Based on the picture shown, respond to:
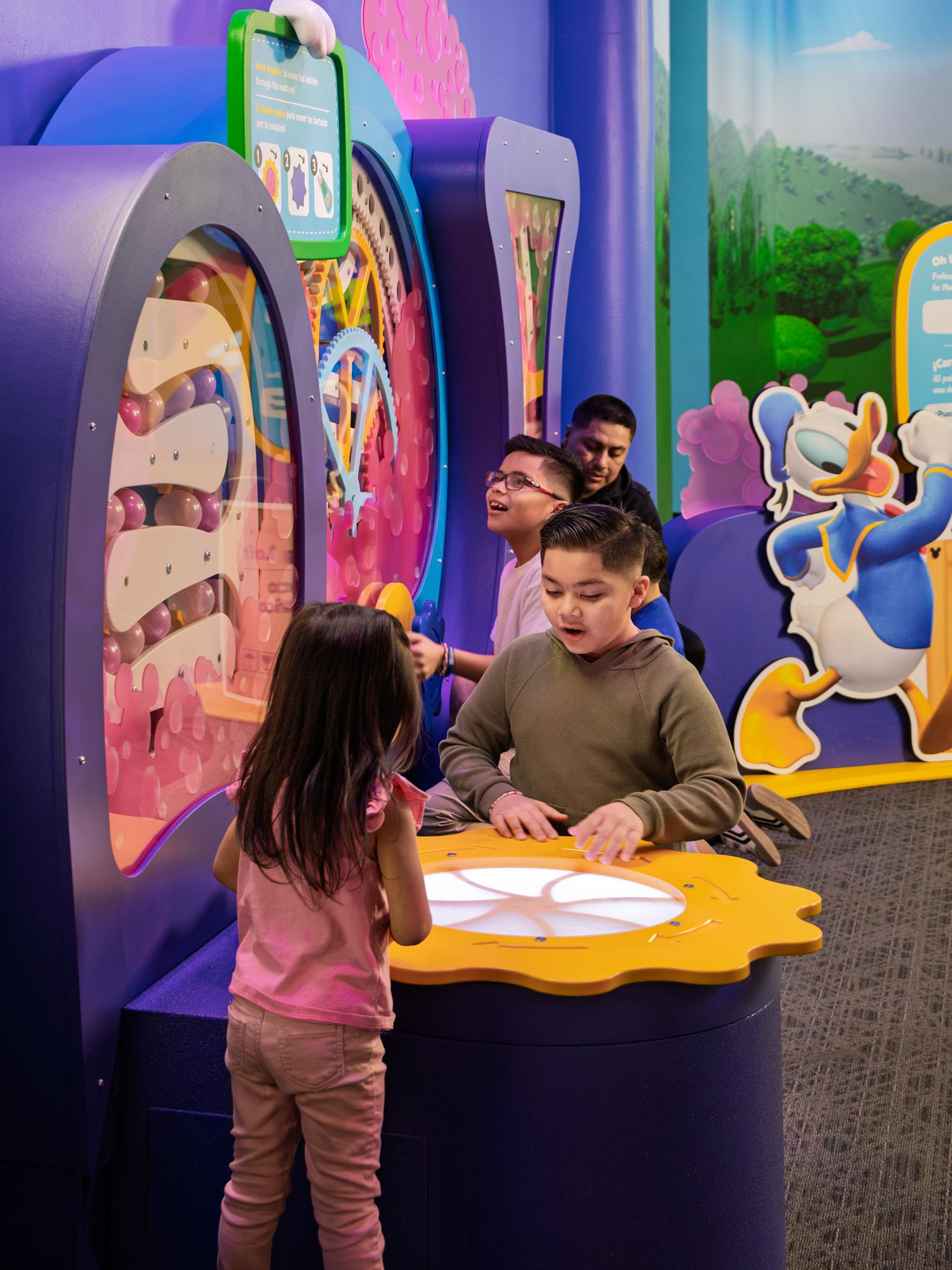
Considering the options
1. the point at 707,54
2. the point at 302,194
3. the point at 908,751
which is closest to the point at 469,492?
the point at 302,194

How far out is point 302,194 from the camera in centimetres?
202

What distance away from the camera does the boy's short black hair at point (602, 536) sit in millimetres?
1838

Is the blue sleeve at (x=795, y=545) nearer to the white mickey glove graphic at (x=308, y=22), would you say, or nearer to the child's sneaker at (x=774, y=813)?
the child's sneaker at (x=774, y=813)

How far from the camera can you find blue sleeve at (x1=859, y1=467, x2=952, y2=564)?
4.91 m

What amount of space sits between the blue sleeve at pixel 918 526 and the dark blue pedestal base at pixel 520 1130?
Answer: 371cm

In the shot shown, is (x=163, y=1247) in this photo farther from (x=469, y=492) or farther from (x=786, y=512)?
(x=786, y=512)

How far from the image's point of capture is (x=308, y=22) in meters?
1.92

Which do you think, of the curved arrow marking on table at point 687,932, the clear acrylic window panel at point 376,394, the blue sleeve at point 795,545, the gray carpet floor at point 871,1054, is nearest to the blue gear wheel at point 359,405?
the clear acrylic window panel at point 376,394

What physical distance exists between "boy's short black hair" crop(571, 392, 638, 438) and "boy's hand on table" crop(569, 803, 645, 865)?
6.48ft

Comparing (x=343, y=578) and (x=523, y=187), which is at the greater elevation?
(x=523, y=187)

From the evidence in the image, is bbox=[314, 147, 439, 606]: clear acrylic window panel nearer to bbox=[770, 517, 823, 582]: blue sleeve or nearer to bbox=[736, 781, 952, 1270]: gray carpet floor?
bbox=[736, 781, 952, 1270]: gray carpet floor

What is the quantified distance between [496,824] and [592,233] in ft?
10.5

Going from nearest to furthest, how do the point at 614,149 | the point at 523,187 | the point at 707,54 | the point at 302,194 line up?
1. the point at 302,194
2. the point at 523,187
3. the point at 614,149
4. the point at 707,54

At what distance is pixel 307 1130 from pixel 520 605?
1.53 metres
